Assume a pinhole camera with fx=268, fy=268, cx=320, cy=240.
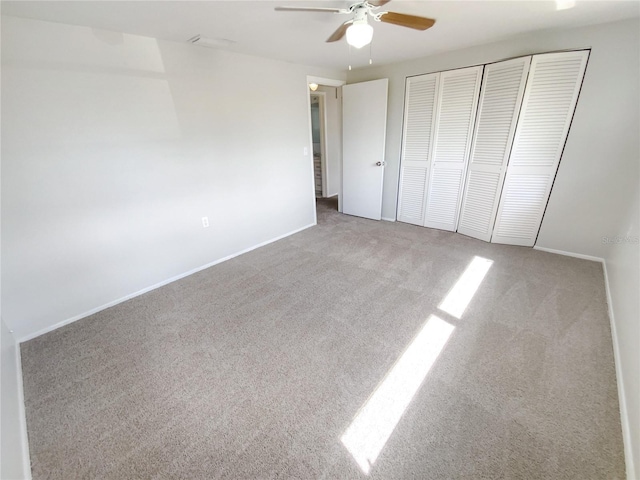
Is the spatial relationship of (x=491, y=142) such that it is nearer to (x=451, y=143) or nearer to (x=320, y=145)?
(x=451, y=143)

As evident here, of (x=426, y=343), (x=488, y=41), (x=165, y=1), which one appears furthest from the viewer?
(x=488, y=41)

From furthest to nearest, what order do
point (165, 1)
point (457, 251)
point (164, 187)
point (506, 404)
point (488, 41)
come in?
point (457, 251), point (488, 41), point (164, 187), point (165, 1), point (506, 404)

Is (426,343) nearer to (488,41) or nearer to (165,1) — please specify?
(165,1)

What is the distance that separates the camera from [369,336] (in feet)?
6.37

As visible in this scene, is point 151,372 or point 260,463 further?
point 151,372

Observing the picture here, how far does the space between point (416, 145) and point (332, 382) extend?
10.6ft

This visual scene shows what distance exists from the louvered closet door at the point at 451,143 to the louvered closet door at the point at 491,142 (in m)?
0.09

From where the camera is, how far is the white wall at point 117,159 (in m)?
1.83

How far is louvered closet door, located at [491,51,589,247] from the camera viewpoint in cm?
251

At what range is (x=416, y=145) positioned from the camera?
144 inches

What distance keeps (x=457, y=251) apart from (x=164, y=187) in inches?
126

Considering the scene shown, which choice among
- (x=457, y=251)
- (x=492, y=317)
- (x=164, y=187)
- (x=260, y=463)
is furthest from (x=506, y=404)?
(x=164, y=187)

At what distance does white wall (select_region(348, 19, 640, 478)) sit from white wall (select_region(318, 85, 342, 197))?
7.42 ft

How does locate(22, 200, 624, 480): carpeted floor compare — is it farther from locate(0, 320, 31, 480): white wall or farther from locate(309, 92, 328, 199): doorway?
locate(309, 92, 328, 199): doorway
